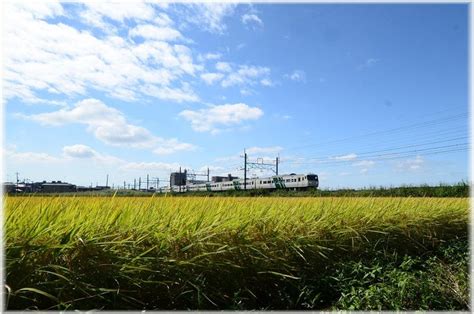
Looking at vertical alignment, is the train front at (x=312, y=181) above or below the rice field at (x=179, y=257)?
above

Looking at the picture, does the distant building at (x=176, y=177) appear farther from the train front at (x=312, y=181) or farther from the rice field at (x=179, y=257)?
the rice field at (x=179, y=257)

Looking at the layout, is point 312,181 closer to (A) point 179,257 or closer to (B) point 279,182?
(B) point 279,182

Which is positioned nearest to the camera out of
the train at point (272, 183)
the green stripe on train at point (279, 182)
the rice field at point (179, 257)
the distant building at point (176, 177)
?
→ the rice field at point (179, 257)

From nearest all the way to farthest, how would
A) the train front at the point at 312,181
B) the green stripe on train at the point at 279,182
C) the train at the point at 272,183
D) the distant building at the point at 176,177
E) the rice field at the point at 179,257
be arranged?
the rice field at the point at 179,257, the train front at the point at 312,181, the train at the point at 272,183, the green stripe on train at the point at 279,182, the distant building at the point at 176,177

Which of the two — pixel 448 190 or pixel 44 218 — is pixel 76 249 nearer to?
pixel 44 218

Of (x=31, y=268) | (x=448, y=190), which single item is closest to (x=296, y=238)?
(x=31, y=268)

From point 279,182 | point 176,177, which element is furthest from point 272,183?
point 176,177

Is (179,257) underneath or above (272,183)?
underneath

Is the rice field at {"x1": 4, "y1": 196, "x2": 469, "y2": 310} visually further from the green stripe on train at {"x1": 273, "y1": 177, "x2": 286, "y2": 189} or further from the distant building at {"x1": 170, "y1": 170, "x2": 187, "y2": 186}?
the distant building at {"x1": 170, "y1": 170, "x2": 187, "y2": 186}

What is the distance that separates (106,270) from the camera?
2717 mm

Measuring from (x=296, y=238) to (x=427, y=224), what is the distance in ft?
10.4

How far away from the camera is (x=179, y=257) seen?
313 centimetres

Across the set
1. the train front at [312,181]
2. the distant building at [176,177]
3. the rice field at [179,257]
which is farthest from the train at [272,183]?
the rice field at [179,257]

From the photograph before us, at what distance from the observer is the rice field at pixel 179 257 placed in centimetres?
254
